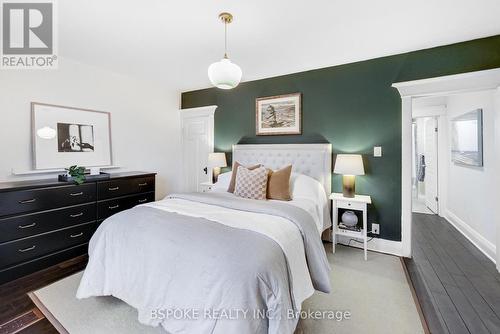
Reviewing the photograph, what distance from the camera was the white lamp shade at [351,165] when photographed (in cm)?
282

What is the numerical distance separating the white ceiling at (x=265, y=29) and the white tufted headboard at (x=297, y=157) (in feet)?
3.84

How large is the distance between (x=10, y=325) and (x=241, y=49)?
10.6ft

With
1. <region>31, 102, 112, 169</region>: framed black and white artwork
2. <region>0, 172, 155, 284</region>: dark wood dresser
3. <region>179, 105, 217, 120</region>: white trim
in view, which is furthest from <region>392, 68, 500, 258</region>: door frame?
<region>31, 102, 112, 169</region>: framed black and white artwork

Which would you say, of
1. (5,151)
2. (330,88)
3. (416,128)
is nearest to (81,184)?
(5,151)

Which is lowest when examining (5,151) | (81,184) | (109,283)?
(109,283)

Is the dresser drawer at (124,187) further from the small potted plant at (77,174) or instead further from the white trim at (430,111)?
the white trim at (430,111)

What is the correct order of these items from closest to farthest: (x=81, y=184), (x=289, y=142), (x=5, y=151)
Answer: (x=5, y=151)
(x=81, y=184)
(x=289, y=142)

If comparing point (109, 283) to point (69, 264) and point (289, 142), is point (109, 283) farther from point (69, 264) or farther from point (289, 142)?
point (289, 142)

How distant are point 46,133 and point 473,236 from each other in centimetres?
578

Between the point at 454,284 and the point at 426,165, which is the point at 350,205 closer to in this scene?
the point at 454,284

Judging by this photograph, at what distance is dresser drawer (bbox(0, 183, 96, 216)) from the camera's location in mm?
2273

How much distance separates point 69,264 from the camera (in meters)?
2.66

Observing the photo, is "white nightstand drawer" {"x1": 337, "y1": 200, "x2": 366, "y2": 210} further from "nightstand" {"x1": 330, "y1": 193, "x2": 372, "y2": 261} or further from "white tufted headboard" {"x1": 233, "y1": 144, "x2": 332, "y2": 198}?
"white tufted headboard" {"x1": 233, "y1": 144, "x2": 332, "y2": 198}

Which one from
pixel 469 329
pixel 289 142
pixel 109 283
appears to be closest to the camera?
pixel 469 329
